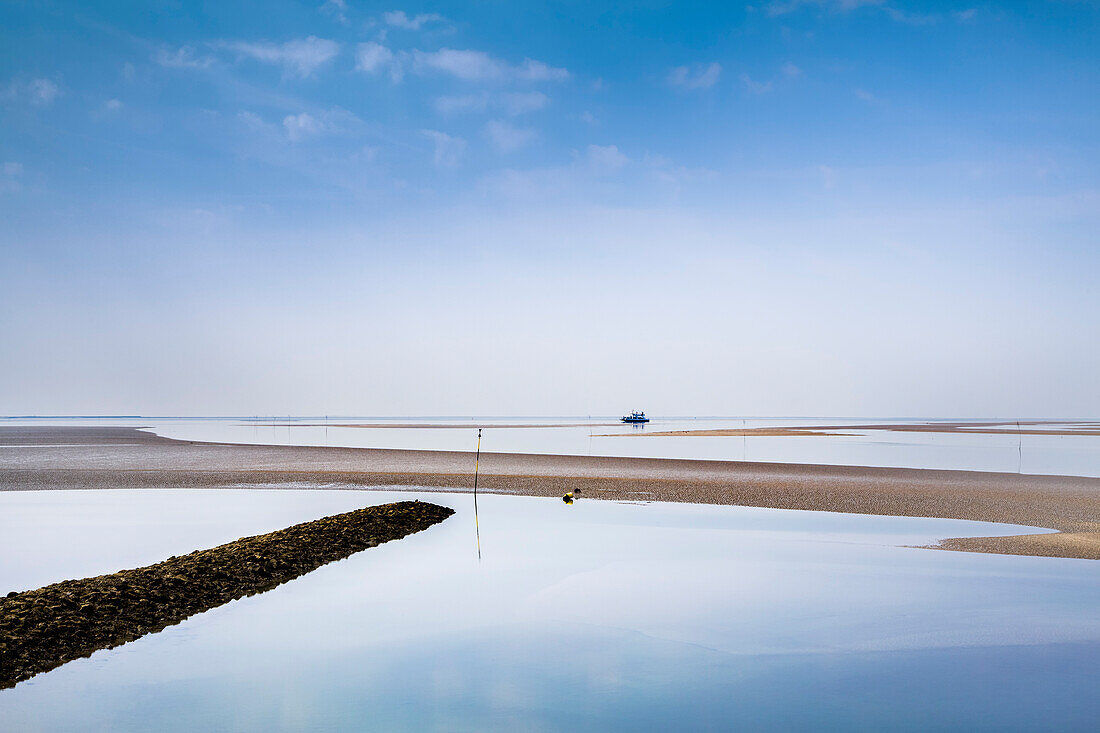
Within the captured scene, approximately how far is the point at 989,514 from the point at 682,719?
54.6 ft

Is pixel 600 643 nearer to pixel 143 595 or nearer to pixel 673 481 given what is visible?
pixel 143 595

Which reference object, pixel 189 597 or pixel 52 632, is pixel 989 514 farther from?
pixel 52 632

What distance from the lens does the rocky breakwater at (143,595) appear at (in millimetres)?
7805

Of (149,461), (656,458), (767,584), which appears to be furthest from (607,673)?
(149,461)

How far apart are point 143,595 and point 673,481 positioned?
20.7 m

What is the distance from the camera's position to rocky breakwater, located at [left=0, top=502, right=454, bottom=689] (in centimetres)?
780

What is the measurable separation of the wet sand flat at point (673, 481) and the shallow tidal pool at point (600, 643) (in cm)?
469

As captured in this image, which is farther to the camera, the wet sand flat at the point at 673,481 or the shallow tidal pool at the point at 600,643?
the wet sand flat at the point at 673,481

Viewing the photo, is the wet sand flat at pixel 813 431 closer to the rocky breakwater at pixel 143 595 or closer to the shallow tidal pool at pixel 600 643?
the shallow tidal pool at pixel 600 643

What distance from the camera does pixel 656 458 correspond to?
41.2 metres

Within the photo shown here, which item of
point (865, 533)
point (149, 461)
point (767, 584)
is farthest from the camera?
point (149, 461)

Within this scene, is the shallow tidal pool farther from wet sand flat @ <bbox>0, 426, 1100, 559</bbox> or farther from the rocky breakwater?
wet sand flat @ <bbox>0, 426, 1100, 559</bbox>

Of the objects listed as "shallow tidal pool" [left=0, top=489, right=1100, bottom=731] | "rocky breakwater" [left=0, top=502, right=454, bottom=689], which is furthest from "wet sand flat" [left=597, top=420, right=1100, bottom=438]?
"rocky breakwater" [left=0, top=502, right=454, bottom=689]

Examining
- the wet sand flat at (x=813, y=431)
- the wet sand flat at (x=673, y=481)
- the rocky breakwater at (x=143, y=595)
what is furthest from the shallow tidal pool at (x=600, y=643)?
the wet sand flat at (x=813, y=431)
